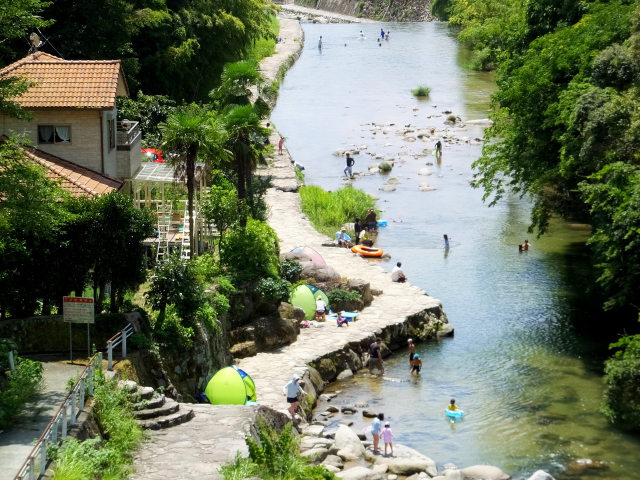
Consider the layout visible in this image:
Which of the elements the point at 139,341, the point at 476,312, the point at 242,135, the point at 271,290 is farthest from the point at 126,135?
the point at 476,312

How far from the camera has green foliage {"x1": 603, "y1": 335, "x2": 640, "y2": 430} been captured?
30562mm

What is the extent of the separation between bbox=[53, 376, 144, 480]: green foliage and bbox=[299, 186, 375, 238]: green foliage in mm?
28203

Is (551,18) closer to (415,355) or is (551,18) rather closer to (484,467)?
(415,355)

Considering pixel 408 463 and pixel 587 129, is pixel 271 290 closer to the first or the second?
pixel 408 463

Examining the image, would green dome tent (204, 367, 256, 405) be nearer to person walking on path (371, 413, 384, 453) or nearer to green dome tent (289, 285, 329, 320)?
person walking on path (371, 413, 384, 453)

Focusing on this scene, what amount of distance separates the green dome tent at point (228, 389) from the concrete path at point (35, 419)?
5135 mm

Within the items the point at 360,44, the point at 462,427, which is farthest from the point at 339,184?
the point at 360,44

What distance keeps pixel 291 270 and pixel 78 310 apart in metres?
15.6

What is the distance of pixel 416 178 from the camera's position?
219 feet

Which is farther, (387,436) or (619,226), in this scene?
(619,226)

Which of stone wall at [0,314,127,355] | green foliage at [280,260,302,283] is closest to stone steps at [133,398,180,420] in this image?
stone wall at [0,314,127,355]

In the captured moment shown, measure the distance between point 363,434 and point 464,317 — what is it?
455 inches

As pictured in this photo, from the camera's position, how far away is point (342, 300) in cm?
3972

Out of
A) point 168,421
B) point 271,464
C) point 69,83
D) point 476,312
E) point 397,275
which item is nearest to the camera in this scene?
point 271,464
